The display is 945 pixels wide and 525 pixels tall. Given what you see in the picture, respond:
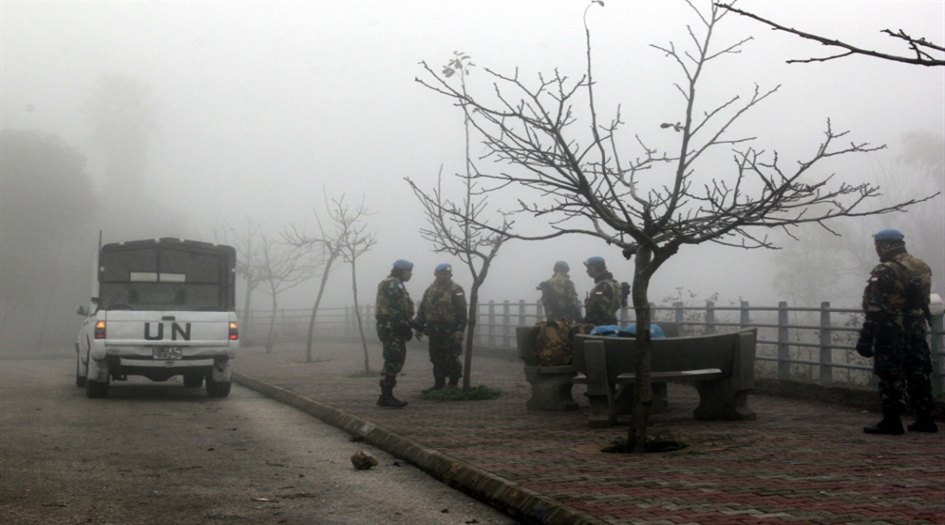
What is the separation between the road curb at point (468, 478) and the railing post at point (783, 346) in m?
5.71

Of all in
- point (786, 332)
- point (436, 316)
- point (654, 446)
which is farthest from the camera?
point (436, 316)

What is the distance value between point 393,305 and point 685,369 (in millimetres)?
4048

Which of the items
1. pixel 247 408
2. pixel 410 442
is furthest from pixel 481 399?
pixel 410 442

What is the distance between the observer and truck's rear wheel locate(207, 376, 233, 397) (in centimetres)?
1375

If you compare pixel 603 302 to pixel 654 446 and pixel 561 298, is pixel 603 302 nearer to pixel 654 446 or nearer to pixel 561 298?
pixel 561 298

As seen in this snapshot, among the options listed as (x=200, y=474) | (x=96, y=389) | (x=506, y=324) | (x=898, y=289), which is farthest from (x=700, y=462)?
(x=506, y=324)

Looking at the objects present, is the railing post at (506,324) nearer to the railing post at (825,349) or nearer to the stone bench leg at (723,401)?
the railing post at (825,349)

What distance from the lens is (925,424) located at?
8250 millimetres

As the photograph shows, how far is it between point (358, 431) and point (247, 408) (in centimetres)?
358

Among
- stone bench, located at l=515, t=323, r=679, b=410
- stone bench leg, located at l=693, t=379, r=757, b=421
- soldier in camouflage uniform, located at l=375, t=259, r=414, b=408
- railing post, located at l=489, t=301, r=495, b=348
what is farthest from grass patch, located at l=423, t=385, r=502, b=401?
railing post, located at l=489, t=301, r=495, b=348

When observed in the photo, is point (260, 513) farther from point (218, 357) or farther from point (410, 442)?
point (218, 357)

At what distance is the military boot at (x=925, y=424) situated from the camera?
27.0ft

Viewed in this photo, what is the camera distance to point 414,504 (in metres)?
5.94

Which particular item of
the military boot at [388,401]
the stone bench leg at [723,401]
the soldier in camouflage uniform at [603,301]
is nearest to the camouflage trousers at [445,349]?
the military boot at [388,401]
